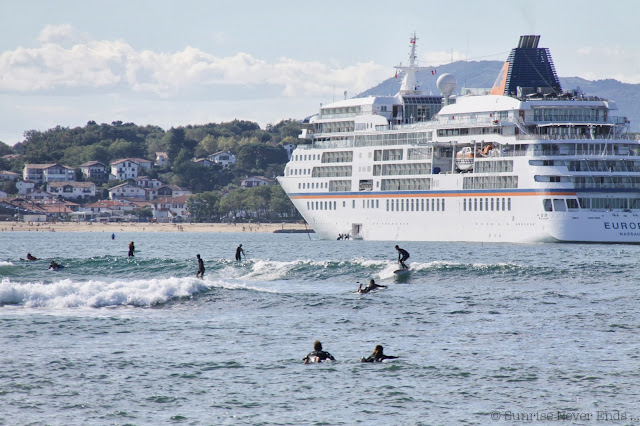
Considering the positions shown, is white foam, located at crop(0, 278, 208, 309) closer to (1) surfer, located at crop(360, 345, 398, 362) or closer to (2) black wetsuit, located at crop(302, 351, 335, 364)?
(2) black wetsuit, located at crop(302, 351, 335, 364)

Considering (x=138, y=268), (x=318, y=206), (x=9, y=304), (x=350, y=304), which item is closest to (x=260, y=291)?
(x=350, y=304)

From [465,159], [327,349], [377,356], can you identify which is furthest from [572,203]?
[377,356]

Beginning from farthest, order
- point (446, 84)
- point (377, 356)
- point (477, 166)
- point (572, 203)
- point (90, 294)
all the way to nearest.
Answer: point (446, 84) < point (477, 166) < point (572, 203) < point (90, 294) < point (377, 356)

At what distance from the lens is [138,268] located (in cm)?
5603

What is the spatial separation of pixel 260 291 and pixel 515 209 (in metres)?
46.5

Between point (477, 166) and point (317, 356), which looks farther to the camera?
point (477, 166)

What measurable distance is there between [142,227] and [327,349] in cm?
15501

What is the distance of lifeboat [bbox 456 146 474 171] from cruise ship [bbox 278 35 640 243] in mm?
138

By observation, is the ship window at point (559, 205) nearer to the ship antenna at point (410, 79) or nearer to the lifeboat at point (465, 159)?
the lifeboat at point (465, 159)

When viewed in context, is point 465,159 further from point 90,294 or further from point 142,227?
point 142,227

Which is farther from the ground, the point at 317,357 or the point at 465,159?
the point at 465,159

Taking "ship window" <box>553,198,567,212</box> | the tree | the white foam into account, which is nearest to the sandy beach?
the tree

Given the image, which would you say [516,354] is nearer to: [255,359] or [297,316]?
[255,359]

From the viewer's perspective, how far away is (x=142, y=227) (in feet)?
591
